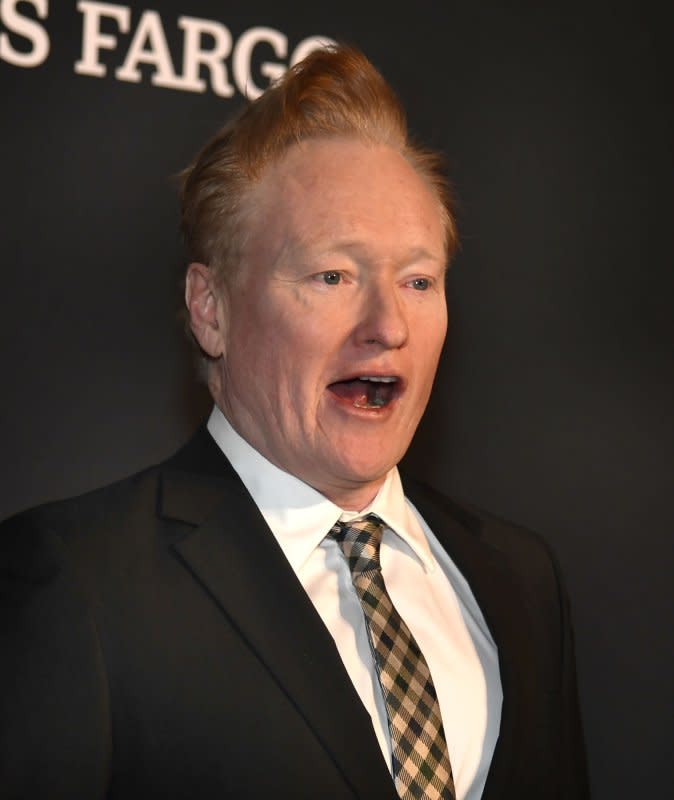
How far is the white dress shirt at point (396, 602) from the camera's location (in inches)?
51.6

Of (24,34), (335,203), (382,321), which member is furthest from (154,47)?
(382,321)

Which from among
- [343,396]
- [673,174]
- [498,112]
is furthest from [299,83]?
[673,174]

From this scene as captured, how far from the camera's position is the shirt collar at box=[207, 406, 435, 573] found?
1.34 m

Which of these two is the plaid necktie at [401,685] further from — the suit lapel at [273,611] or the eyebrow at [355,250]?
the eyebrow at [355,250]

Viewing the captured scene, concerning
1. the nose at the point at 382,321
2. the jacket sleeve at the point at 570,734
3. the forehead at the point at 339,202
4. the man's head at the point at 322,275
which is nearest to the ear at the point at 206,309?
the man's head at the point at 322,275

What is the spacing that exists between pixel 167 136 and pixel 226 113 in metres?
0.12

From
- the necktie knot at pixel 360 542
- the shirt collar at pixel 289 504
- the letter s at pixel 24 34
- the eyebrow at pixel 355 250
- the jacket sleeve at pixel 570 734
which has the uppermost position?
the letter s at pixel 24 34

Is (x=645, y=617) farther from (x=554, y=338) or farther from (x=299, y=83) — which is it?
(x=299, y=83)

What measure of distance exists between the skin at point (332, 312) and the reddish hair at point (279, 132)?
23 mm

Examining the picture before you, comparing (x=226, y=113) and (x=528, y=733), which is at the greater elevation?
(x=226, y=113)

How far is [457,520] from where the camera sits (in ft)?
5.35

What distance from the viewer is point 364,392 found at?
1.38m

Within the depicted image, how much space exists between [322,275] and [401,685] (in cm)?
53

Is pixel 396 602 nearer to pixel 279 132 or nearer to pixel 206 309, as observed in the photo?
pixel 206 309
